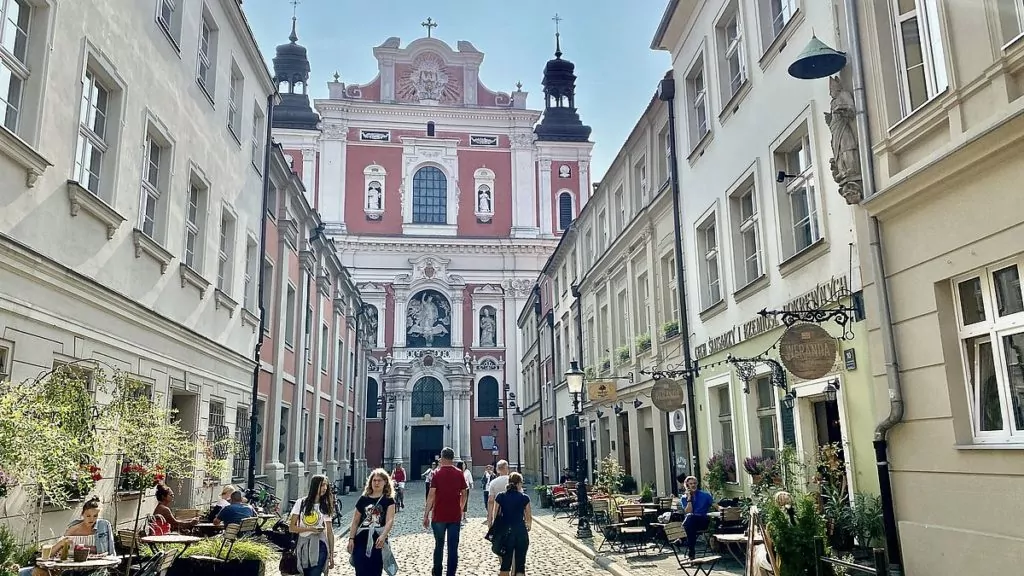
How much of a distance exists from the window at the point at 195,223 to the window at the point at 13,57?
5.45 metres

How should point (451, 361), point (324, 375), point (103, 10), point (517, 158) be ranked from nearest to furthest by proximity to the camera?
point (103, 10) → point (324, 375) → point (451, 361) → point (517, 158)

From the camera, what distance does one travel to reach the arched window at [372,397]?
4947 centimetres

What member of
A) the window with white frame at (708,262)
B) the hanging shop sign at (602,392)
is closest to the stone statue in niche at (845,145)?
the window with white frame at (708,262)

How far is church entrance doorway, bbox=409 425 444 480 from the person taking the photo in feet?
161

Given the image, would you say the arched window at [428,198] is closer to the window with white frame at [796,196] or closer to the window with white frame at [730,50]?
the window with white frame at [730,50]

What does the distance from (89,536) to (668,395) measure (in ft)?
31.8

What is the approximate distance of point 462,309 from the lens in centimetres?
5256

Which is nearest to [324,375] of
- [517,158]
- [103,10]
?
[103,10]

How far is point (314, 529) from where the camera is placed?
838cm

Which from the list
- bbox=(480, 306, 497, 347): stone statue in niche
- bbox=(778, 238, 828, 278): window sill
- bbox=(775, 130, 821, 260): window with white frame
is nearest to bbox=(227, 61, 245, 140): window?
bbox=(775, 130, 821, 260): window with white frame

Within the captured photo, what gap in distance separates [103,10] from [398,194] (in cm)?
4285

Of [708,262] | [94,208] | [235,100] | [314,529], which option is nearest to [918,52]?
[708,262]

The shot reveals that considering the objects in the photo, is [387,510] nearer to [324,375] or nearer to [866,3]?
[866,3]

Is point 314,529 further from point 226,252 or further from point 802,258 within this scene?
point 226,252
